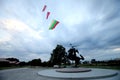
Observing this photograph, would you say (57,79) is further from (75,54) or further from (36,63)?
(36,63)

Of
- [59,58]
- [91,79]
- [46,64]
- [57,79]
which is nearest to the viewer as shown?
[91,79]

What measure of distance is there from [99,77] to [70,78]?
2.59m

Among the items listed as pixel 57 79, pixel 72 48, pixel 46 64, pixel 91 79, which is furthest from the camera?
pixel 46 64

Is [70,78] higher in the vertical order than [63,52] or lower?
lower

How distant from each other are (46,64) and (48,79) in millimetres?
25645

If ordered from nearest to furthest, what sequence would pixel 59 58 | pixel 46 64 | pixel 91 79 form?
pixel 91 79, pixel 59 58, pixel 46 64

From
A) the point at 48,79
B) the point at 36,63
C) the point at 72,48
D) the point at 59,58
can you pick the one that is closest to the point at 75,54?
the point at 72,48

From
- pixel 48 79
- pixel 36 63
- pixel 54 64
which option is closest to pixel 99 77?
pixel 48 79

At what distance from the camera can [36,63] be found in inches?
1582

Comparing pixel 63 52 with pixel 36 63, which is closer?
pixel 63 52

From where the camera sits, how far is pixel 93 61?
129 ft

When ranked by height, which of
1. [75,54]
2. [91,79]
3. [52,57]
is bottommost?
[91,79]

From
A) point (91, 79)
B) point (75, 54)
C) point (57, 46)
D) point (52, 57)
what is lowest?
point (91, 79)

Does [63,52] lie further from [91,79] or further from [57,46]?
[91,79]
